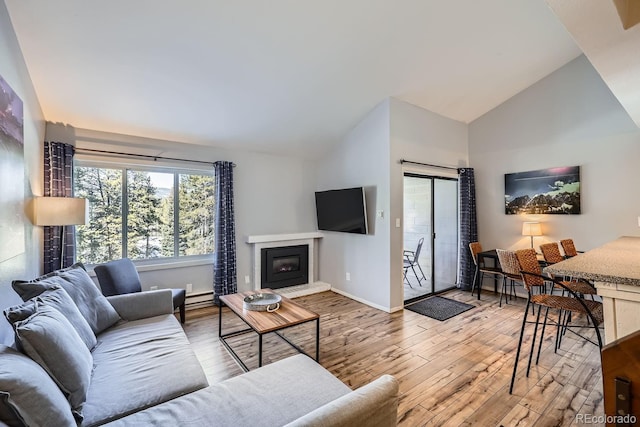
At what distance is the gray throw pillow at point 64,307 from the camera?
1.56 meters

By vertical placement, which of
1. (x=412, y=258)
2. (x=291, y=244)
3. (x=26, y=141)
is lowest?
(x=412, y=258)

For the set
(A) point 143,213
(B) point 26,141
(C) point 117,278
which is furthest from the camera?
(A) point 143,213

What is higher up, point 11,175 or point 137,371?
point 11,175

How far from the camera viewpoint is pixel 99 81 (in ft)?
9.10

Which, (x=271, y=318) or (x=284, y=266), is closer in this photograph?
(x=271, y=318)

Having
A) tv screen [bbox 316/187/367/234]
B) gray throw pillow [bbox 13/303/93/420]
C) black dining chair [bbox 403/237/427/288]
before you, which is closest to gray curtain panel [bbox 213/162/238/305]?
tv screen [bbox 316/187/367/234]

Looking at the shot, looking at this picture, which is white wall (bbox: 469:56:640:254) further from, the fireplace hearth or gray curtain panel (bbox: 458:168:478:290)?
the fireplace hearth

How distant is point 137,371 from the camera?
1.67m

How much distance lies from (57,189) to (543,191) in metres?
6.29

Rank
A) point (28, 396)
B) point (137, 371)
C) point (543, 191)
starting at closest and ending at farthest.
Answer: point (28, 396), point (137, 371), point (543, 191)

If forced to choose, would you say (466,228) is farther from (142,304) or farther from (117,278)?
(117,278)

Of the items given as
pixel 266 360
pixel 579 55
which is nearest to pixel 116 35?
pixel 266 360

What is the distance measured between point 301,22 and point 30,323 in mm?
2838

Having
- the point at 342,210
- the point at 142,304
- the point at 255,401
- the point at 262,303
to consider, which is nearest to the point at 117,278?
the point at 142,304
